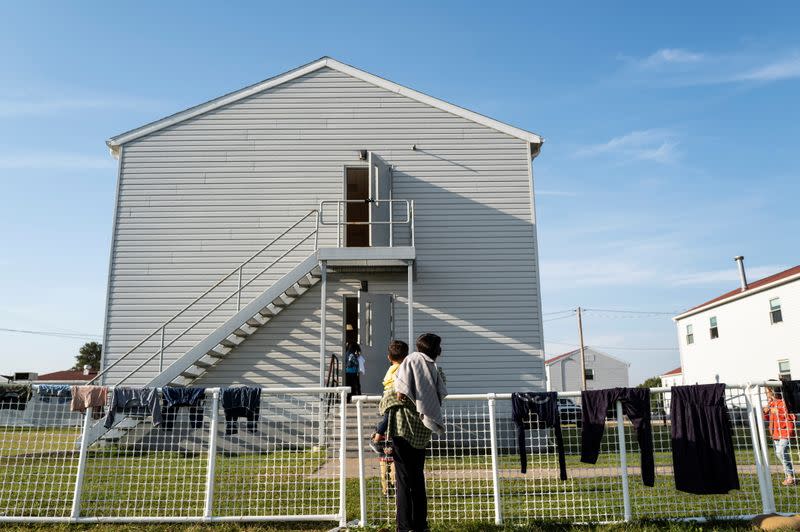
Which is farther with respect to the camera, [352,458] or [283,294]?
[283,294]

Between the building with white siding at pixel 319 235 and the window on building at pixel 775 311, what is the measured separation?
1658 cm

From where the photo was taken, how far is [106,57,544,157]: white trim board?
1473 centimetres

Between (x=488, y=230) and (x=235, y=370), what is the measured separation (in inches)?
267

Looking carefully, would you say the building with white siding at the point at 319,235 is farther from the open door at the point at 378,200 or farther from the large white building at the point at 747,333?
the large white building at the point at 747,333

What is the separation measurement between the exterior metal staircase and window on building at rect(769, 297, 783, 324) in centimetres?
2108

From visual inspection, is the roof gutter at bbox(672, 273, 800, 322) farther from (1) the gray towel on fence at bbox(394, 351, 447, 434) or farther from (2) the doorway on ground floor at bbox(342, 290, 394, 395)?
(1) the gray towel on fence at bbox(394, 351, 447, 434)

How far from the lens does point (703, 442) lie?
229 inches

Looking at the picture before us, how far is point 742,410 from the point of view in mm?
6270

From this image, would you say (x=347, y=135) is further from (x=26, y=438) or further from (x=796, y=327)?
(x=796, y=327)

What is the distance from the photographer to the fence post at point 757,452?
582 cm

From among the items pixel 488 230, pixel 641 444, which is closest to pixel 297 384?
pixel 488 230

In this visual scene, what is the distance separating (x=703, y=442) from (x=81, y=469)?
6.18 metres

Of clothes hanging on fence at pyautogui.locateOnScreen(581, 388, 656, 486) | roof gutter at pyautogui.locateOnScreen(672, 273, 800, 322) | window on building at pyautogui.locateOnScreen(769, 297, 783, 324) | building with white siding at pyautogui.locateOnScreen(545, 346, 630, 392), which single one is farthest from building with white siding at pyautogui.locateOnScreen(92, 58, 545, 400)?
building with white siding at pyautogui.locateOnScreen(545, 346, 630, 392)

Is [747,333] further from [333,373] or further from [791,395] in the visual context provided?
[791,395]
